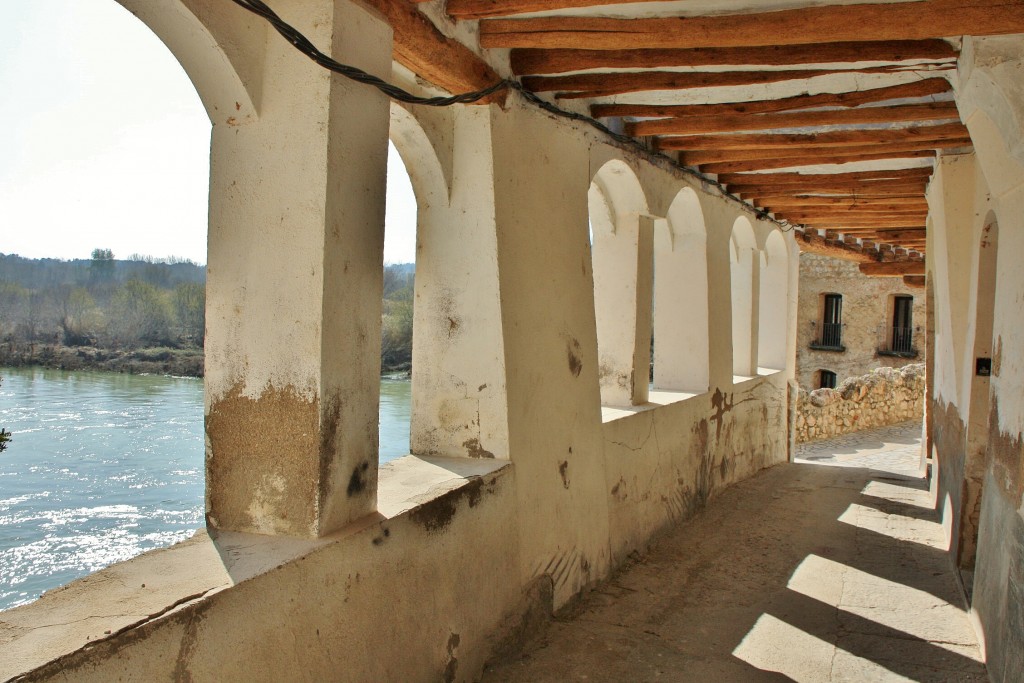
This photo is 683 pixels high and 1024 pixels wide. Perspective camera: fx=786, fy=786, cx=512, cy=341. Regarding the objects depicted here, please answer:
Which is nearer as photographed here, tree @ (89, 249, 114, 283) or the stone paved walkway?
the stone paved walkway

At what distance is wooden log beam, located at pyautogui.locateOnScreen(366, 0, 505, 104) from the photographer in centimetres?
300

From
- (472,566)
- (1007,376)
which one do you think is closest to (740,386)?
(1007,376)

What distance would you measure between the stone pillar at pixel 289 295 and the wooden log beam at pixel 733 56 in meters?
1.44

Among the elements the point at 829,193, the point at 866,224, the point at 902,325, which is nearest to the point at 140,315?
the point at 829,193

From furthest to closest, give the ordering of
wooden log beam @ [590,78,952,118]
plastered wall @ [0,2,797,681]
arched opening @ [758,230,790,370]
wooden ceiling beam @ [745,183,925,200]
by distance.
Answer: arched opening @ [758,230,790,370] → wooden ceiling beam @ [745,183,925,200] → wooden log beam @ [590,78,952,118] → plastered wall @ [0,2,797,681]

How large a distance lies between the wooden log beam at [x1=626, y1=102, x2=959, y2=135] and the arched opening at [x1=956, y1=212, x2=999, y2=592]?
833mm

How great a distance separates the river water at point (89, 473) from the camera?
898cm

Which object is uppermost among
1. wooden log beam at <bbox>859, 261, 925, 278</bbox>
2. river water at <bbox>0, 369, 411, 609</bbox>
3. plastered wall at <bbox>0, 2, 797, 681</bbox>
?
wooden log beam at <bbox>859, 261, 925, 278</bbox>

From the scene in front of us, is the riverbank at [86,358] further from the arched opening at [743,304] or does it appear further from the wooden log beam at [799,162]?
the arched opening at [743,304]

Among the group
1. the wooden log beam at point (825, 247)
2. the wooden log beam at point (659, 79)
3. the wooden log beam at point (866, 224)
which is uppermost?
the wooden log beam at point (659, 79)

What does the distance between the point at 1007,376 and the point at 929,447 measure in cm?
595

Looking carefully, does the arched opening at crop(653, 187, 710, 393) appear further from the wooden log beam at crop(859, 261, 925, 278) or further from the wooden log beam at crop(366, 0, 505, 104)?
the wooden log beam at crop(859, 261, 925, 278)

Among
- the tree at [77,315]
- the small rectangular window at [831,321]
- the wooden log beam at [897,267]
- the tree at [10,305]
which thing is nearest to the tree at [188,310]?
the tree at [77,315]

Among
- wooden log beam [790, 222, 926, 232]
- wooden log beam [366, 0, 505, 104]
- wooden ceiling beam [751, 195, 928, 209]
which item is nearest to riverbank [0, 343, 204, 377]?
wooden log beam [366, 0, 505, 104]
